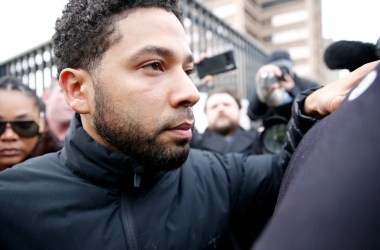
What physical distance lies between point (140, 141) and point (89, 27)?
55 cm

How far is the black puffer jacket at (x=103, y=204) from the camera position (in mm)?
1157

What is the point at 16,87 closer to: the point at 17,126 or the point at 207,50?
the point at 17,126

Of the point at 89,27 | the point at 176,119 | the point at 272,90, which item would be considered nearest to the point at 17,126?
the point at 89,27

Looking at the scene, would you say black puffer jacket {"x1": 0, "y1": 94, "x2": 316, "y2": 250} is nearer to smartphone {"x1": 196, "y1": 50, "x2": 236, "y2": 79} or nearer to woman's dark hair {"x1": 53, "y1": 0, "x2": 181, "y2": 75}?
woman's dark hair {"x1": 53, "y1": 0, "x2": 181, "y2": 75}

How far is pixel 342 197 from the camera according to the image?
49cm

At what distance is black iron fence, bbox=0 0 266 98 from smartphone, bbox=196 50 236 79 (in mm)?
282

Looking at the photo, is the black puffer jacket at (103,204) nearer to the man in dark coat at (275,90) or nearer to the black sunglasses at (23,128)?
the man in dark coat at (275,90)

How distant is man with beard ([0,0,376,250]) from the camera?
→ 1175mm

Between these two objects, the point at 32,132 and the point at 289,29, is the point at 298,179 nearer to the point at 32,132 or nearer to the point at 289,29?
the point at 32,132

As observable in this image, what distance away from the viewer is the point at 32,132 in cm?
212

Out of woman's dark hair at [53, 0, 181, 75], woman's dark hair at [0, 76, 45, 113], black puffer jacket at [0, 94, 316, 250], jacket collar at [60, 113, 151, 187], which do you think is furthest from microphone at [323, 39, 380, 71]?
woman's dark hair at [0, 76, 45, 113]

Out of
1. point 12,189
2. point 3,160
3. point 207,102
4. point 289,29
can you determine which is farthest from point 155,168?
point 289,29

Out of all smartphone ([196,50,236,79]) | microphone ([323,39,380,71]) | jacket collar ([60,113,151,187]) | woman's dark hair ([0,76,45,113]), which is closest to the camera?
microphone ([323,39,380,71])

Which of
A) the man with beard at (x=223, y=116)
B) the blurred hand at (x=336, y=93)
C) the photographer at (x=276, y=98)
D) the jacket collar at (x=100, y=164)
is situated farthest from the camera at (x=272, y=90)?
the man with beard at (x=223, y=116)
